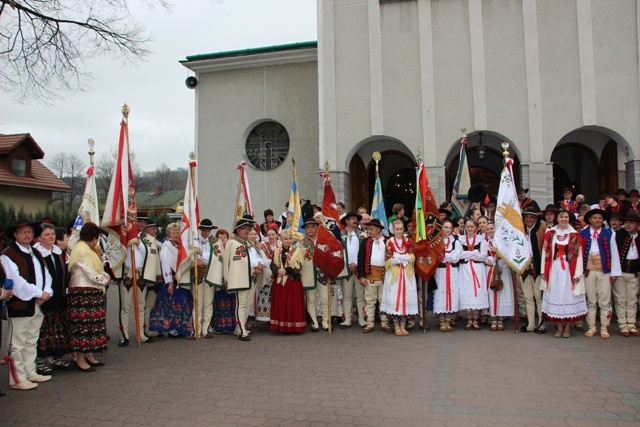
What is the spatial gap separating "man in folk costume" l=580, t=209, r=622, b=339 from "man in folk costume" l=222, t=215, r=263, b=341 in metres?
5.14

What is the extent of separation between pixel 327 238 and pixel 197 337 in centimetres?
264

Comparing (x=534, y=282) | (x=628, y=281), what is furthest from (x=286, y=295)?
(x=628, y=281)

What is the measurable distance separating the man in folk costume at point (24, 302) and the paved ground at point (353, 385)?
29 cm

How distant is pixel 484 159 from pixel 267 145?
7551 millimetres

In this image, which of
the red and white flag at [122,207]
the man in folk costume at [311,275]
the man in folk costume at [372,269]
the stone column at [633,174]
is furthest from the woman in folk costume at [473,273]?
the stone column at [633,174]

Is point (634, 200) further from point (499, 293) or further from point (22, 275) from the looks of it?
point (22, 275)

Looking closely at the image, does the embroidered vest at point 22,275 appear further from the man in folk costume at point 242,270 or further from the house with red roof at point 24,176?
the house with red roof at point 24,176

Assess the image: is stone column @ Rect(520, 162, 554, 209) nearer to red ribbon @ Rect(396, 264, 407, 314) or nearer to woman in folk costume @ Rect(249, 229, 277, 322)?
red ribbon @ Rect(396, 264, 407, 314)

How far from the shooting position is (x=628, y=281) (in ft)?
26.0

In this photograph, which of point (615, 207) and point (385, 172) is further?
point (385, 172)

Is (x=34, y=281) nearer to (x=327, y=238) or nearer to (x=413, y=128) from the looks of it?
(x=327, y=238)

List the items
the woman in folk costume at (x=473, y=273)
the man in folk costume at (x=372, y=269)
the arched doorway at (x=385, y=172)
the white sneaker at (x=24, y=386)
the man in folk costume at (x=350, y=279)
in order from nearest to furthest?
the white sneaker at (x=24, y=386)
the woman in folk costume at (x=473, y=273)
the man in folk costume at (x=372, y=269)
the man in folk costume at (x=350, y=279)
the arched doorway at (x=385, y=172)

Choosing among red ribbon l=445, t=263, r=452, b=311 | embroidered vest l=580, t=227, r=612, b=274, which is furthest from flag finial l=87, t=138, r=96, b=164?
embroidered vest l=580, t=227, r=612, b=274

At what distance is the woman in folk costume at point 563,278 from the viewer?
7742mm
